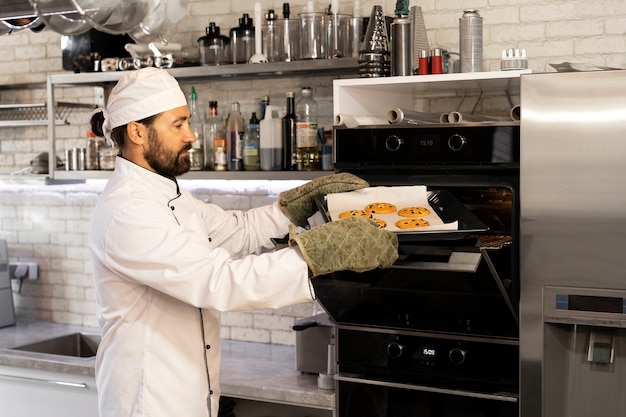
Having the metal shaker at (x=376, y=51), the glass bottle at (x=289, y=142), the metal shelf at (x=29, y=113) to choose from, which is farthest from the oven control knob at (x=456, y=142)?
the metal shelf at (x=29, y=113)

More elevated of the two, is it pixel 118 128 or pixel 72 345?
pixel 118 128

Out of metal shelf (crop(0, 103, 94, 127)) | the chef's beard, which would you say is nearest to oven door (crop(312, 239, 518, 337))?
the chef's beard

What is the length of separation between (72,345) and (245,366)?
1.26 m

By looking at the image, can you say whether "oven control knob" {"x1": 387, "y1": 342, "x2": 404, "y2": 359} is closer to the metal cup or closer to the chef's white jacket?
the chef's white jacket

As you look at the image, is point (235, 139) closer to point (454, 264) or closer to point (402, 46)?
point (402, 46)

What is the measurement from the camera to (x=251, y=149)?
3736 millimetres

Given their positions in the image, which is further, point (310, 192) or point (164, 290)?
point (310, 192)

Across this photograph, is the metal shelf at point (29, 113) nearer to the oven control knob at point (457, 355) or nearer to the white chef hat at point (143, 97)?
the white chef hat at point (143, 97)

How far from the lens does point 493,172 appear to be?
2758mm

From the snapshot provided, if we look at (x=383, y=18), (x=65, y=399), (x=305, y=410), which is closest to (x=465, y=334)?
(x=305, y=410)

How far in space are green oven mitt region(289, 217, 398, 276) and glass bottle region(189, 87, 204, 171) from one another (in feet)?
5.42

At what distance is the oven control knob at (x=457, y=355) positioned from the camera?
2871 mm

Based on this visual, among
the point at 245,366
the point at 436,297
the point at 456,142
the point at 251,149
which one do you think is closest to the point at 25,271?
the point at 245,366

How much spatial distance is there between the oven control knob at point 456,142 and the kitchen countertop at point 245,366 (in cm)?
108
